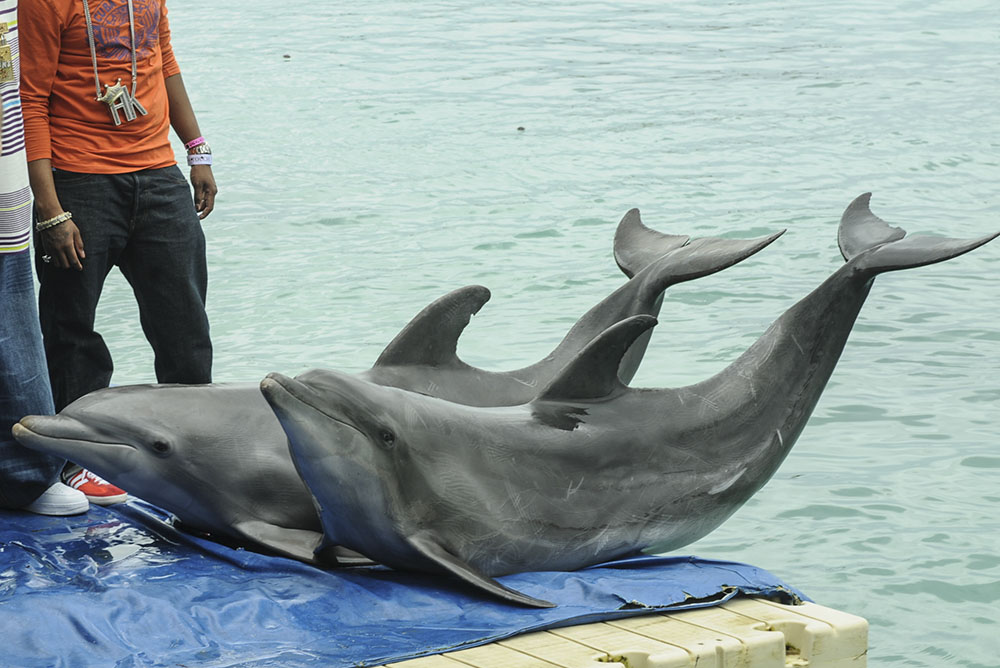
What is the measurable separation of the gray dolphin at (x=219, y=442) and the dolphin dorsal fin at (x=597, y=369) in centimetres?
50

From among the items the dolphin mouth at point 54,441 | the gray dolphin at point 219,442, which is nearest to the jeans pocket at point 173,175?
the gray dolphin at point 219,442

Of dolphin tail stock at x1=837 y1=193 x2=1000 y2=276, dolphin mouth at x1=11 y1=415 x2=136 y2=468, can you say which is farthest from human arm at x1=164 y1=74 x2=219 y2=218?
dolphin tail stock at x1=837 y1=193 x2=1000 y2=276

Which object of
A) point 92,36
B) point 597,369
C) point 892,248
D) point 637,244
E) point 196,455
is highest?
point 92,36

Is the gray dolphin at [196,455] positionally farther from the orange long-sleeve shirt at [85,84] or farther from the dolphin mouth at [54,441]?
the orange long-sleeve shirt at [85,84]

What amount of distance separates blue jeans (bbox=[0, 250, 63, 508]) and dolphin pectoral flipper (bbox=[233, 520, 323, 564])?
2.61 feet

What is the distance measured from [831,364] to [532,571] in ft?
4.81

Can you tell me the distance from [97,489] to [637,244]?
8.06ft

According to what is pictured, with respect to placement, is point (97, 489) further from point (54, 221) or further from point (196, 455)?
point (54, 221)

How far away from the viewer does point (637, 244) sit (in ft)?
20.5

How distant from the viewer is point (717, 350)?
9836 millimetres

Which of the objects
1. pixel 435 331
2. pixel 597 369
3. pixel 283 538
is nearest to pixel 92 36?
pixel 435 331

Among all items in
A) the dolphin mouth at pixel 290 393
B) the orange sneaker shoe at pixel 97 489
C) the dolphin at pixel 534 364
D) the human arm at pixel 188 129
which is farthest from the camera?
the human arm at pixel 188 129

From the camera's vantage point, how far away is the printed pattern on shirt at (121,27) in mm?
5309

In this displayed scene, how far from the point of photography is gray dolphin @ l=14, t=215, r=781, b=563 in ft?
15.9
